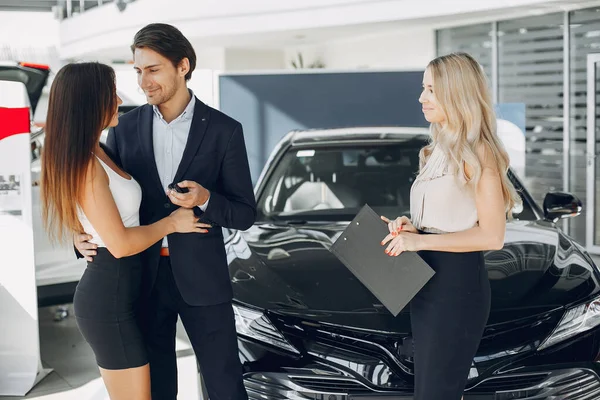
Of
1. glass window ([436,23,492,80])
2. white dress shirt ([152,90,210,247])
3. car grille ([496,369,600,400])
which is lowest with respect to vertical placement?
car grille ([496,369,600,400])

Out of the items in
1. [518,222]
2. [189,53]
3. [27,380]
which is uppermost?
[189,53]

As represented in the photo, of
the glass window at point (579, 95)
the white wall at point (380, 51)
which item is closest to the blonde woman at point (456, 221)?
the glass window at point (579, 95)

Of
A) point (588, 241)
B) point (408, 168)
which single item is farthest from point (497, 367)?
point (588, 241)

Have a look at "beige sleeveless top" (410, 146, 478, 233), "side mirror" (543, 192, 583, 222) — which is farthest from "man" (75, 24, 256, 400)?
"side mirror" (543, 192, 583, 222)

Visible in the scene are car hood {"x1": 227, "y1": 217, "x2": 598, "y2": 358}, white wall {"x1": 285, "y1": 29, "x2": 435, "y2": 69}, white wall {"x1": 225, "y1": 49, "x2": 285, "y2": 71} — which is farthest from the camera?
white wall {"x1": 225, "y1": 49, "x2": 285, "y2": 71}

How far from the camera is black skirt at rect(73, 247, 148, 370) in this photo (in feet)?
7.30

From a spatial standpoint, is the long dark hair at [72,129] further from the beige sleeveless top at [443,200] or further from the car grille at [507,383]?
the car grille at [507,383]

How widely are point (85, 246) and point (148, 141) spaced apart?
1.30 ft

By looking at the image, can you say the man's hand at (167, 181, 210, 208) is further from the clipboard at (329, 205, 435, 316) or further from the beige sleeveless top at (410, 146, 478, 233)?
the beige sleeveless top at (410, 146, 478, 233)

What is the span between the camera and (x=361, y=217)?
2.35 metres

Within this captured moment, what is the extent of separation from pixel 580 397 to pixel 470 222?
85cm

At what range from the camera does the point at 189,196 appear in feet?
7.22

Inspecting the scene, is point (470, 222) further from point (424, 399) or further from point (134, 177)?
point (134, 177)

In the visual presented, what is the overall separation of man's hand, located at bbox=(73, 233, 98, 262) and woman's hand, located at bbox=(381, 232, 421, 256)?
0.85m
